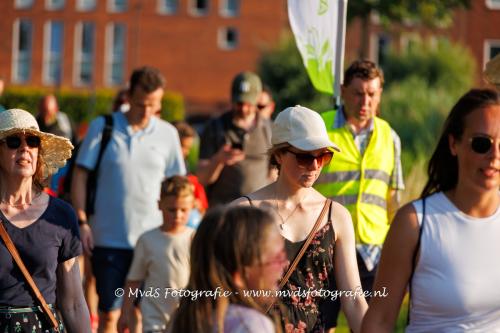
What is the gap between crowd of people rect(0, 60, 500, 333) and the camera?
4.11m

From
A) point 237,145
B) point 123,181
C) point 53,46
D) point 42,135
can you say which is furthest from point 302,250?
point 53,46

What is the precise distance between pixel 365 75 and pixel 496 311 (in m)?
3.29

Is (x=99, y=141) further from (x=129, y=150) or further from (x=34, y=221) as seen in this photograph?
(x=34, y=221)

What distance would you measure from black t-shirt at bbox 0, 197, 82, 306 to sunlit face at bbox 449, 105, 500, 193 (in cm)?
210

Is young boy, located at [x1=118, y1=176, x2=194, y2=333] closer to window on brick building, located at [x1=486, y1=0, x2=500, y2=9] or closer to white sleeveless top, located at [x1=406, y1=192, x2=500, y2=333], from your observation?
white sleeveless top, located at [x1=406, y1=192, x2=500, y2=333]

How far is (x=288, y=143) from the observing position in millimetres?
5902

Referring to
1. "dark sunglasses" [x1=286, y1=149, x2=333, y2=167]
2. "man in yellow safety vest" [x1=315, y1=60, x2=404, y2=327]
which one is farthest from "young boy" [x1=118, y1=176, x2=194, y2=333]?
"dark sunglasses" [x1=286, y1=149, x2=333, y2=167]

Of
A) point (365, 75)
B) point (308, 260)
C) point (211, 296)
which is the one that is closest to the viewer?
point (211, 296)

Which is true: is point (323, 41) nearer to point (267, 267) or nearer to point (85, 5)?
point (267, 267)

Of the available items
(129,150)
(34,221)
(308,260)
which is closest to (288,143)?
(308,260)

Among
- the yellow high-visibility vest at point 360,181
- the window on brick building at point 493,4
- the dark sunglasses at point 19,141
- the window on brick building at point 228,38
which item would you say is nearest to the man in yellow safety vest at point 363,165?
the yellow high-visibility vest at point 360,181

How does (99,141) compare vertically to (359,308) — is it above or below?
above

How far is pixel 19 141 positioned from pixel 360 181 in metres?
2.57

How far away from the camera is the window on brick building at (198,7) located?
71250mm
